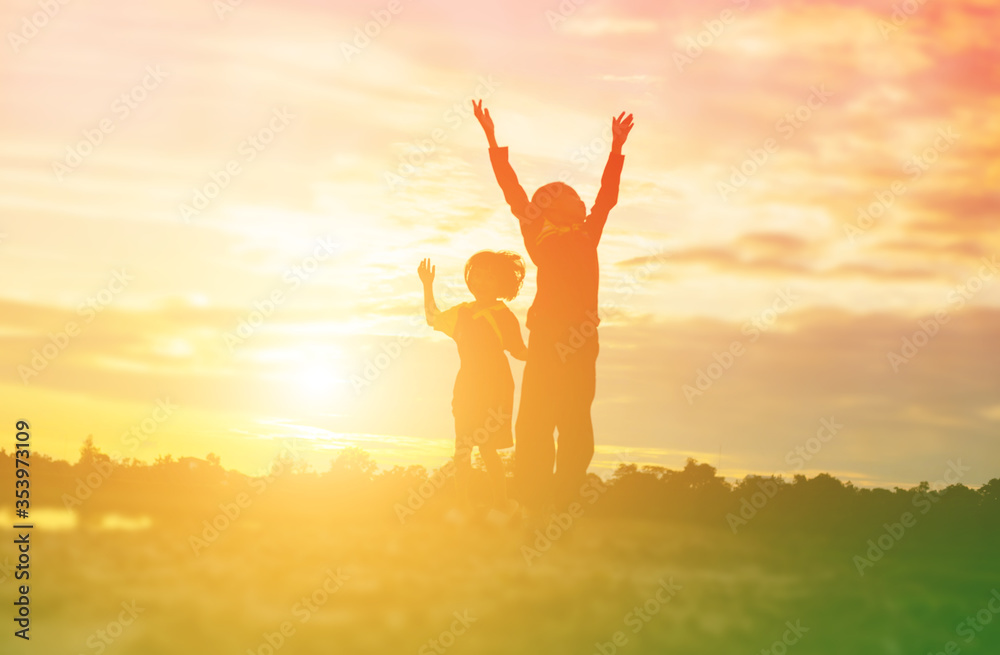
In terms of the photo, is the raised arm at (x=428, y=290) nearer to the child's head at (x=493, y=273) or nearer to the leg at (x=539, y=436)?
the child's head at (x=493, y=273)

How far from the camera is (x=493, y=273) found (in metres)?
12.4

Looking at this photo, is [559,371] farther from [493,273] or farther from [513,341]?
[493,273]

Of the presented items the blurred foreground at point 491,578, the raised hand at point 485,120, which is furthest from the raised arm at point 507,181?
the blurred foreground at point 491,578

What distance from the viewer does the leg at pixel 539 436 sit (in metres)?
11.4

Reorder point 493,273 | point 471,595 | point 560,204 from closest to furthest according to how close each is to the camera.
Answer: point 471,595, point 560,204, point 493,273

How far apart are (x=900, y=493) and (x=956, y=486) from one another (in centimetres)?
75

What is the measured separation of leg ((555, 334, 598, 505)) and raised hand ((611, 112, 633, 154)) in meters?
2.56

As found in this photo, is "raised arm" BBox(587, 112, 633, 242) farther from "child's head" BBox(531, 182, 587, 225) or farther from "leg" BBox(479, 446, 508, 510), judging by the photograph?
"leg" BBox(479, 446, 508, 510)

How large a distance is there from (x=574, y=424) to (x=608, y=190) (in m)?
3.03

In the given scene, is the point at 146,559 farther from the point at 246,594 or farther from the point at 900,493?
the point at 900,493

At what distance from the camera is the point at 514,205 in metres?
12.1

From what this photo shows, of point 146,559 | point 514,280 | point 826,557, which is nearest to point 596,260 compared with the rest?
point 514,280

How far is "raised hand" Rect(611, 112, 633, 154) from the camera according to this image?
1210 centimetres

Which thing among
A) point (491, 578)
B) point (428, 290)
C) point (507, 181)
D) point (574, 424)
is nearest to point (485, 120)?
point (507, 181)
